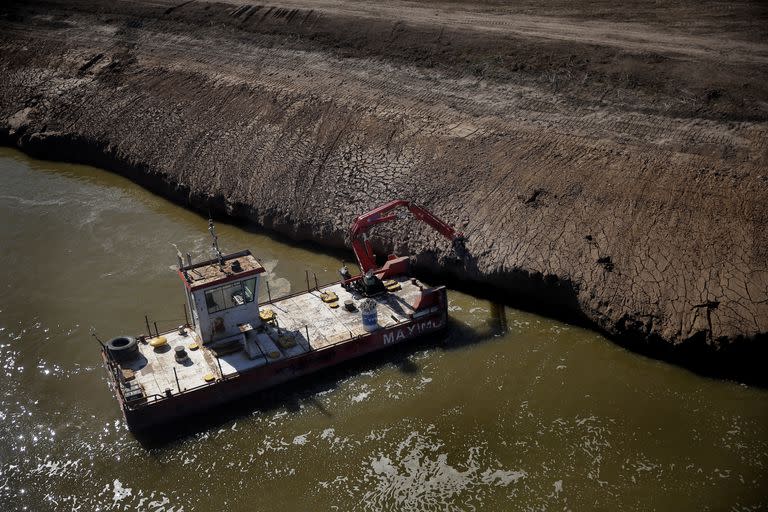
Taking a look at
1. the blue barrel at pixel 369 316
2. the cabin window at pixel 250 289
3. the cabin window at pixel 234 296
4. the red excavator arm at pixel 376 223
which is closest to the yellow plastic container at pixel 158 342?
the cabin window at pixel 234 296

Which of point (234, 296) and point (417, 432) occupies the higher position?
point (234, 296)

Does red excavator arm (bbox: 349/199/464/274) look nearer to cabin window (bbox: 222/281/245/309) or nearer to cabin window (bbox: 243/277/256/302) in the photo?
cabin window (bbox: 243/277/256/302)

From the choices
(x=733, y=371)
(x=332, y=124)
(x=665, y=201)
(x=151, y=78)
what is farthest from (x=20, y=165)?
(x=733, y=371)

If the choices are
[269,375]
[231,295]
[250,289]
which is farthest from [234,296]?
[269,375]

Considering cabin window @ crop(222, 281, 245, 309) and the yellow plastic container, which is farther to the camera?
the yellow plastic container

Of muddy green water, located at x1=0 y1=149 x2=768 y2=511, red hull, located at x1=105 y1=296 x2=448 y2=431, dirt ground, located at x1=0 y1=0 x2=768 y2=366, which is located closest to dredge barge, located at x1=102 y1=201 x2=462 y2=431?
red hull, located at x1=105 y1=296 x2=448 y2=431

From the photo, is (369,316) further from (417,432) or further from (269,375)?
(417,432)
